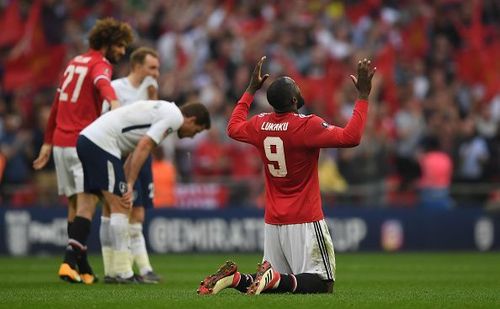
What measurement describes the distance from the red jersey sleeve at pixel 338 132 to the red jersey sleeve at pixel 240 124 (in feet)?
2.15

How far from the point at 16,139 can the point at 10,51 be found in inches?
106

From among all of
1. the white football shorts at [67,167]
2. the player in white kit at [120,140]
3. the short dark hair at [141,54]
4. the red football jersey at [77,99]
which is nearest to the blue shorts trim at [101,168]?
the player in white kit at [120,140]

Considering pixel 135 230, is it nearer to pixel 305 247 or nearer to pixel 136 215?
pixel 136 215

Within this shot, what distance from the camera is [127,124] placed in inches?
513

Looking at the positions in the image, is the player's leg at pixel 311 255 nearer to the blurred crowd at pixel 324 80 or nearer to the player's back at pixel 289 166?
the player's back at pixel 289 166

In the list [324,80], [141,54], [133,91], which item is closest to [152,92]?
[133,91]

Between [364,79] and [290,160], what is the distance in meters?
1.11

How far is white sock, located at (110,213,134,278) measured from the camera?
13102 millimetres

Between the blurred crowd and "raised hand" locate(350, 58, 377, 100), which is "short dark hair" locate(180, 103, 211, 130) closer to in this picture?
"raised hand" locate(350, 58, 377, 100)

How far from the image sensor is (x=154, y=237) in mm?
22641

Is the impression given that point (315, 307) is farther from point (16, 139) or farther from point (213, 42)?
point (213, 42)

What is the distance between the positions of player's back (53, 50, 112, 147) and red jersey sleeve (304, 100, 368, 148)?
3.52 metres

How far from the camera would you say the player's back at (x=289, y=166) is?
11.1 m

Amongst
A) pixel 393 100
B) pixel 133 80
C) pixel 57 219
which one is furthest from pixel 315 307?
pixel 393 100
